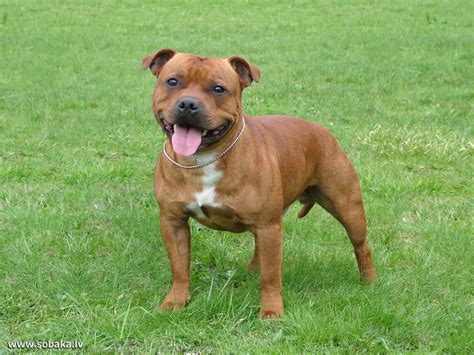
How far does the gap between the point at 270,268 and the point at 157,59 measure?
4.56 feet

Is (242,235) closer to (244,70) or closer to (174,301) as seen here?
(174,301)

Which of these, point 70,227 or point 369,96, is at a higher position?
point 70,227

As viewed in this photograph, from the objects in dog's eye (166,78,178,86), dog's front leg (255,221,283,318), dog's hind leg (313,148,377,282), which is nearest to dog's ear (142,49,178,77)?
dog's eye (166,78,178,86)

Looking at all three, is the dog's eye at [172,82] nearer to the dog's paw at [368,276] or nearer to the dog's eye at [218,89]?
the dog's eye at [218,89]

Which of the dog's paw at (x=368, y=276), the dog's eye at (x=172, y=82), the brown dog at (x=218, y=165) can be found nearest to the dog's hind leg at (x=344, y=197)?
the dog's paw at (x=368, y=276)

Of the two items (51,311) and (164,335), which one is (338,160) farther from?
(51,311)

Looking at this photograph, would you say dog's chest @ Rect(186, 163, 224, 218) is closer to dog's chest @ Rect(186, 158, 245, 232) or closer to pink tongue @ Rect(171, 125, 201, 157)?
dog's chest @ Rect(186, 158, 245, 232)

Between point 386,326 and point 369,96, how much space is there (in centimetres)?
643

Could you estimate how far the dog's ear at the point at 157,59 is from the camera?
159 inches

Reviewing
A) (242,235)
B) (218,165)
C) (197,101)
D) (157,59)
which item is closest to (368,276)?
(242,235)

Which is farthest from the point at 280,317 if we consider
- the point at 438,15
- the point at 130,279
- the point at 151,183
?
the point at 438,15

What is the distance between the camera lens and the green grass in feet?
12.7

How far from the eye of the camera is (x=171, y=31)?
1491 cm

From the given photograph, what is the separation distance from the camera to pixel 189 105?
3.59 metres
